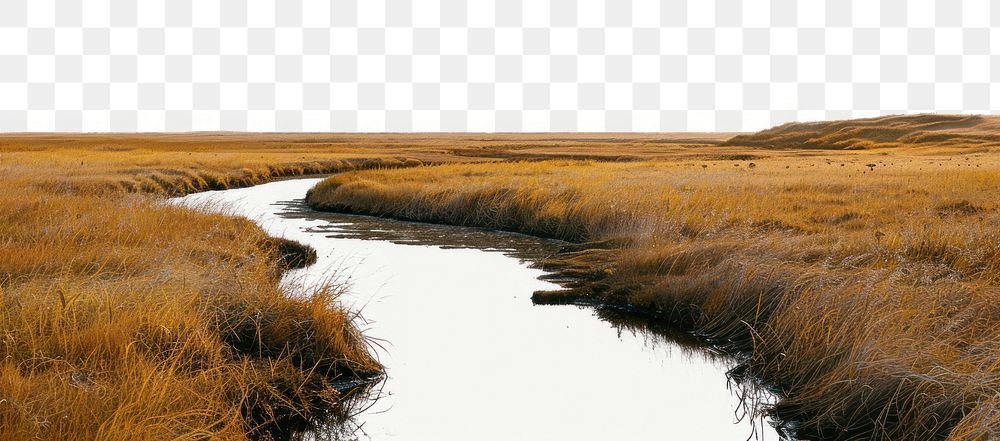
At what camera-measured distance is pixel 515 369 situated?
29.9ft

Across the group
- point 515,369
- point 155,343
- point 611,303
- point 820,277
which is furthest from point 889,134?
point 155,343

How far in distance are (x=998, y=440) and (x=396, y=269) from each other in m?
11.7

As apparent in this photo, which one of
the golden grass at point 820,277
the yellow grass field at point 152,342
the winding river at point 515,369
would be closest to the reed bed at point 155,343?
the yellow grass field at point 152,342

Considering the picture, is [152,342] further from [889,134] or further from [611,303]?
[889,134]

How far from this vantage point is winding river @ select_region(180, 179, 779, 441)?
7.43 meters

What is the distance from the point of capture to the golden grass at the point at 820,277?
659cm

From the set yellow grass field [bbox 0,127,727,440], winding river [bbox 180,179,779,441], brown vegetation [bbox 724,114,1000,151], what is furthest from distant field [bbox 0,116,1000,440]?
brown vegetation [bbox 724,114,1000,151]

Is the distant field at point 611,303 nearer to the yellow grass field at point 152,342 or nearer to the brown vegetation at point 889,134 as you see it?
the yellow grass field at point 152,342

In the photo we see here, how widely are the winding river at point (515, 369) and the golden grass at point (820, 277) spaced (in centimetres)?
71

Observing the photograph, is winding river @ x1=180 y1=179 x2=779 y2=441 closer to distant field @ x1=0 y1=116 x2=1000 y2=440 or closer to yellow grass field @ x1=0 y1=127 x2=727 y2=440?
distant field @ x1=0 y1=116 x2=1000 y2=440

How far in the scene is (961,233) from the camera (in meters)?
11.7

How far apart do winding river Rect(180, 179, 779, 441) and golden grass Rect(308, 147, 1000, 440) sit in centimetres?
71

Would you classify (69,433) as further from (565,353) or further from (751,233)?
(751,233)

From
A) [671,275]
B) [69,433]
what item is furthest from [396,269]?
[69,433]
